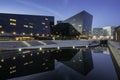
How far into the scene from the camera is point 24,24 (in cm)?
13050

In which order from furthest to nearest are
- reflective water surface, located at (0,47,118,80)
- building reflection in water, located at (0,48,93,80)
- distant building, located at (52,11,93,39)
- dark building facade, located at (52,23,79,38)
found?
distant building, located at (52,11,93,39) → dark building facade, located at (52,23,79,38) → building reflection in water, located at (0,48,93,80) → reflective water surface, located at (0,47,118,80)

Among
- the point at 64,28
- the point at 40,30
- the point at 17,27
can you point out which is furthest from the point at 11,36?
the point at 64,28

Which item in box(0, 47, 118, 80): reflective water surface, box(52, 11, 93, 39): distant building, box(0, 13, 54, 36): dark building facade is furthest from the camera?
box(52, 11, 93, 39): distant building

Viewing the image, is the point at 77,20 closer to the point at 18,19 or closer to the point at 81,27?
the point at 81,27

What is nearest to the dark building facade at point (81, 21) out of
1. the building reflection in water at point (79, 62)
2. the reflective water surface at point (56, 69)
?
the building reflection in water at point (79, 62)

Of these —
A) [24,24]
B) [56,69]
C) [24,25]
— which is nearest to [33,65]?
[56,69]

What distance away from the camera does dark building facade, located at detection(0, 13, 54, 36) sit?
11812 cm

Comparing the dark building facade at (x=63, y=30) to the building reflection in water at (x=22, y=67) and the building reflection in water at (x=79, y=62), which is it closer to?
the building reflection in water at (x=79, y=62)

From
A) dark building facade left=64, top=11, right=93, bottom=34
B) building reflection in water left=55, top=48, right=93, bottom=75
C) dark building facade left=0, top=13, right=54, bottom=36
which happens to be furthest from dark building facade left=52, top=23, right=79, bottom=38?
building reflection in water left=55, top=48, right=93, bottom=75

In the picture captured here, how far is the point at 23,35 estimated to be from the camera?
424 ft

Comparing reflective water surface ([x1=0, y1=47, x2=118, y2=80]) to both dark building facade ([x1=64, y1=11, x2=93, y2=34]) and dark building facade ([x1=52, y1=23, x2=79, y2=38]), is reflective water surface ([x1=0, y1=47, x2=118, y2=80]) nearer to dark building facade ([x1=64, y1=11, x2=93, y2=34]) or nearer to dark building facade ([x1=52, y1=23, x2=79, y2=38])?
dark building facade ([x1=52, y1=23, x2=79, y2=38])

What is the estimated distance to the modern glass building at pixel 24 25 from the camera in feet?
388

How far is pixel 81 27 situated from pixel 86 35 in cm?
1800

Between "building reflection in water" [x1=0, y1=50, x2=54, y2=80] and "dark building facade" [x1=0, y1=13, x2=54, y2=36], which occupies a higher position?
"dark building facade" [x1=0, y1=13, x2=54, y2=36]
